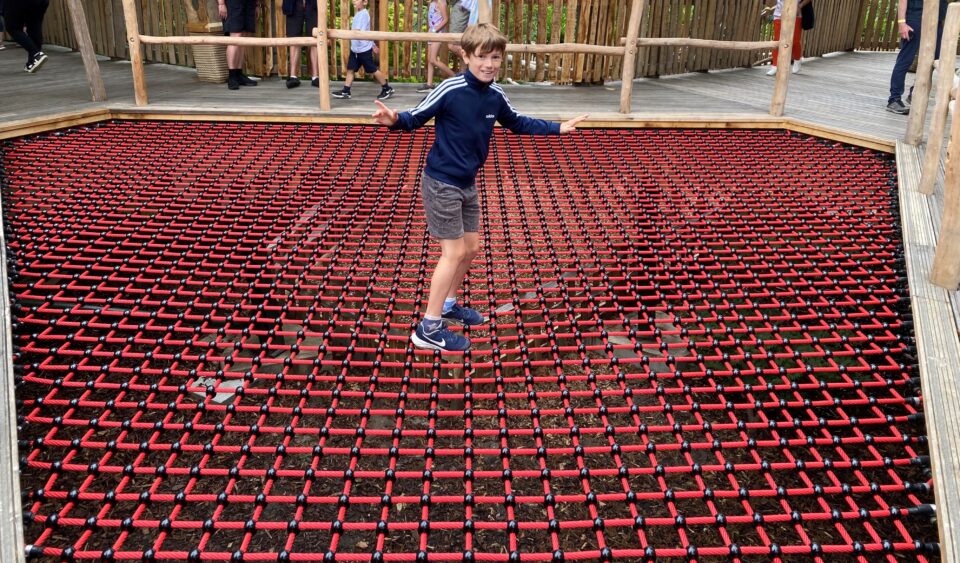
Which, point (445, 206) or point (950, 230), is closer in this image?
point (445, 206)

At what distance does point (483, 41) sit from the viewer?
2.28 m

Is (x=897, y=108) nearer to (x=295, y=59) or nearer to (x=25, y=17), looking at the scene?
(x=295, y=59)

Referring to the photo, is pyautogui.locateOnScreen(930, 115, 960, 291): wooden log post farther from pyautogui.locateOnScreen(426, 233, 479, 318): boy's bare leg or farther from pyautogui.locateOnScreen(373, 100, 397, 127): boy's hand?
pyautogui.locateOnScreen(373, 100, 397, 127): boy's hand

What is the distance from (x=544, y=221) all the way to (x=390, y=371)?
129 cm

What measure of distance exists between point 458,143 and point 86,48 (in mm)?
4717

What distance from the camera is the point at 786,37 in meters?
5.74

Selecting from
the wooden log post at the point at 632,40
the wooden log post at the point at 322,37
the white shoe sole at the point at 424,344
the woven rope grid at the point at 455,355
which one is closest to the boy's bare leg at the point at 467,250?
the white shoe sole at the point at 424,344

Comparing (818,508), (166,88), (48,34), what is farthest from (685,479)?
(48,34)

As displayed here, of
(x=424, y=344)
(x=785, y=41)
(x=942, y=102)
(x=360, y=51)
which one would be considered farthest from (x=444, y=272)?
(x=360, y=51)

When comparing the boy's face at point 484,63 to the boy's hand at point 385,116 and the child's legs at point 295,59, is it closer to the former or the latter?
the boy's hand at point 385,116

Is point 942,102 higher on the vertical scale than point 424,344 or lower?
higher

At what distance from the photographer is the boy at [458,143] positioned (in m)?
2.38

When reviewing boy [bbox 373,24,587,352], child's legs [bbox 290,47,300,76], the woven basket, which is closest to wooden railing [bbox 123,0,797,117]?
child's legs [bbox 290,47,300,76]

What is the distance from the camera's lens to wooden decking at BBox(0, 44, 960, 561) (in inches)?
93.1
